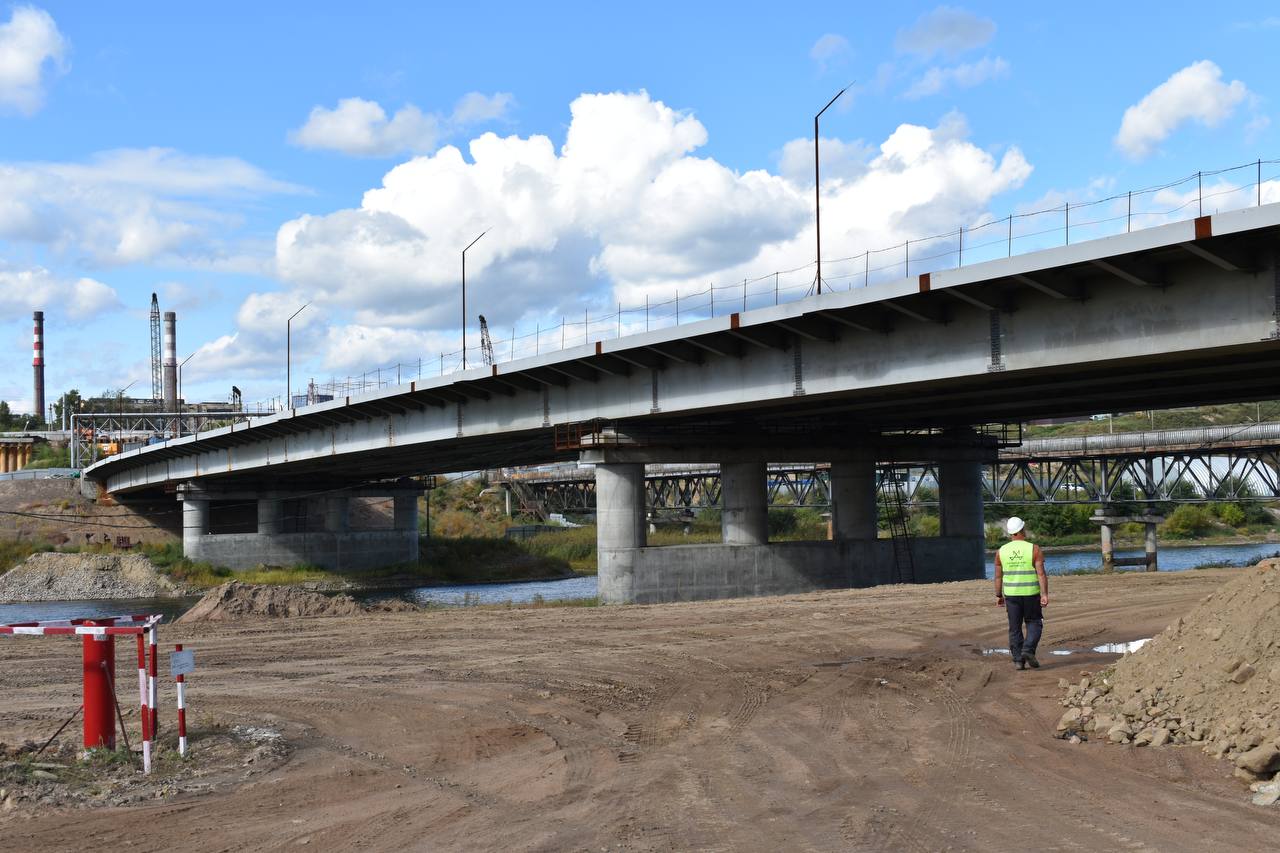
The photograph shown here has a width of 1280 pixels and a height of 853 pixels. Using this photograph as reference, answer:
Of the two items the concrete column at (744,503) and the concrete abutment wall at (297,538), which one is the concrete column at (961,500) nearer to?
the concrete column at (744,503)

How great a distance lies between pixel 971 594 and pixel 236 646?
15691mm

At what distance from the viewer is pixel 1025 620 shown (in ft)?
46.4

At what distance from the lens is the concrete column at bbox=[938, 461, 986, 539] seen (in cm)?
4184

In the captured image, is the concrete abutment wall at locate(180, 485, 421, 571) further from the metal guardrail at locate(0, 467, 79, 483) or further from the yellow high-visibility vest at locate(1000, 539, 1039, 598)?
the yellow high-visibility vest at locate(1000, 539, 1039, 598)

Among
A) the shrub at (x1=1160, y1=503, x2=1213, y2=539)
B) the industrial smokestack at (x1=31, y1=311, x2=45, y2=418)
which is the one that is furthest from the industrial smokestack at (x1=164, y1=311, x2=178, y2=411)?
the shrub at (x1=1160, y1=503, x2=1213, y2=539)

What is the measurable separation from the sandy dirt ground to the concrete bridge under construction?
5.56 m

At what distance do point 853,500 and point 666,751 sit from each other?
28806 mm

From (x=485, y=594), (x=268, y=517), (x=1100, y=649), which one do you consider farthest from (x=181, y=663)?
(x=268, y=517)

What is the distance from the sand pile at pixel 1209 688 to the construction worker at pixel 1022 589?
6.16 feet

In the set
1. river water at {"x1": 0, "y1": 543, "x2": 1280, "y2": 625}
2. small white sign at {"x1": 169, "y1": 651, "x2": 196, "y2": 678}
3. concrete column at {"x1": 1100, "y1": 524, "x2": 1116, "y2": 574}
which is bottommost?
river water at {"x1": 0, "y1": 543, "x2": 1280, "y2": 625}

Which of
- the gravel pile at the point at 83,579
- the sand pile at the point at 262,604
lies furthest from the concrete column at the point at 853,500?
the gravel pile at the point at 83,579

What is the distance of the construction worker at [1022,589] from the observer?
45.1 ft

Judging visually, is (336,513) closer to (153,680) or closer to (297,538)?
(297,538)

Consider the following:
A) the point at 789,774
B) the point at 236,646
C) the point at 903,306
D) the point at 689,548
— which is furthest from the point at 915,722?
the point at 689,548
